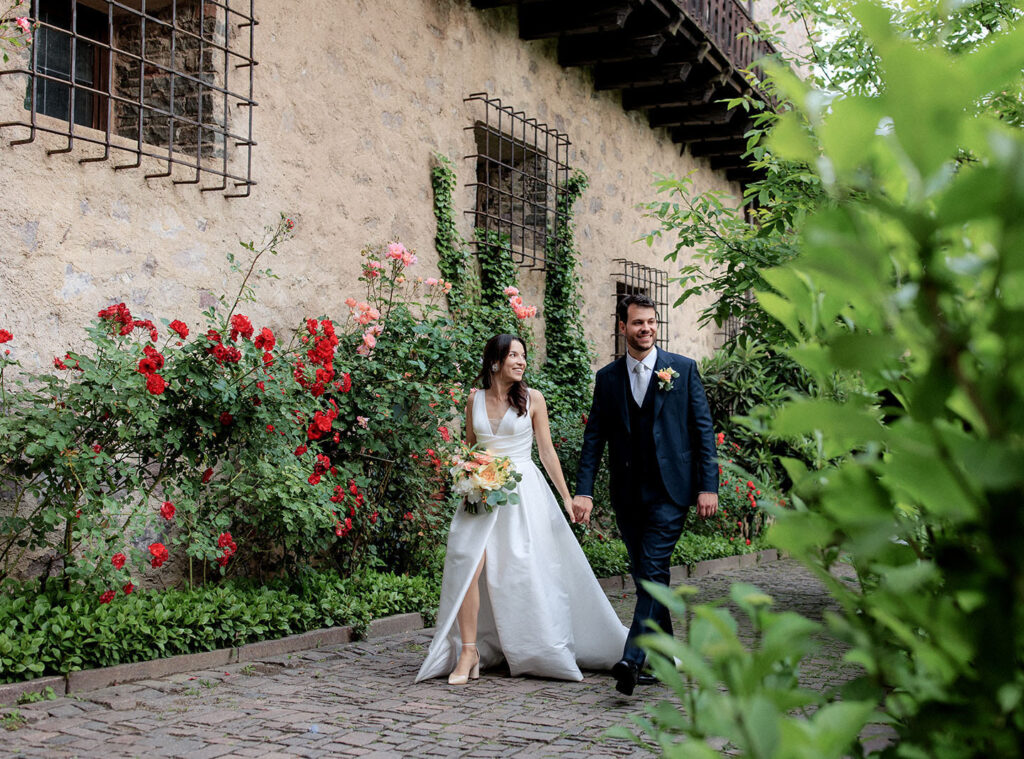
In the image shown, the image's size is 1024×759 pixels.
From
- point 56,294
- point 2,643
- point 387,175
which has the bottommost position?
point 2,643

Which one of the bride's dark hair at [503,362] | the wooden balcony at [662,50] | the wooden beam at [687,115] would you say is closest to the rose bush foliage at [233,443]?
the bride's dark hair at [503,362]

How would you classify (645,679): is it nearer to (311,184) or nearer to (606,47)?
(311,184)

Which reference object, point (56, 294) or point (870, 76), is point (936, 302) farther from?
point (56, 294)

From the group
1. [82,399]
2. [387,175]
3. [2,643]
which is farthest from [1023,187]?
[387,175]

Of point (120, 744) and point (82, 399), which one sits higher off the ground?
point (82, 399)

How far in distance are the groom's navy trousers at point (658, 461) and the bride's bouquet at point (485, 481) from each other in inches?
16.5

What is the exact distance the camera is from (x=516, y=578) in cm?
497

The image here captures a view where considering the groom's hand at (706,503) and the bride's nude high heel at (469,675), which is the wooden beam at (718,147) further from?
the bride's nude high heel at (469,675)

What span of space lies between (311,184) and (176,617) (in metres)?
3.24

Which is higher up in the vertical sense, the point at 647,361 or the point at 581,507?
the point at 647,361

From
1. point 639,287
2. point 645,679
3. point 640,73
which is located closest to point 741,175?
point 639,287

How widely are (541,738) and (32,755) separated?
5.85ft

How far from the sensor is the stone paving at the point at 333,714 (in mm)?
3564

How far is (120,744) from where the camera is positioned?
356cm
